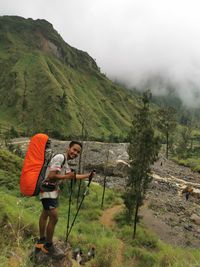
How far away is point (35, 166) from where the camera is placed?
6.89 metres

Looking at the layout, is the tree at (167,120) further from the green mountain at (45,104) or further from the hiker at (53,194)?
the hiker at (53,194)

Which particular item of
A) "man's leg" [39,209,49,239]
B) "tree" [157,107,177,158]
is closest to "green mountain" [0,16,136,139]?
"tree" [157,107,177,158]

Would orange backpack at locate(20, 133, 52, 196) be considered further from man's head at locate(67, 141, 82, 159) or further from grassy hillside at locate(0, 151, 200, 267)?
man's head at locate(67, 141, 82, 159)

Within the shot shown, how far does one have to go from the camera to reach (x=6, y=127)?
136125mm

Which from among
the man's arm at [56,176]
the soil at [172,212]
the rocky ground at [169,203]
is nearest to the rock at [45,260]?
the man's arm at [56,176]

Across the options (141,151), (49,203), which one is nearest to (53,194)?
(49,203)

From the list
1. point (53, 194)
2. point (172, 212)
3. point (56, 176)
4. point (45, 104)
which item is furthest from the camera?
point (45, 104)

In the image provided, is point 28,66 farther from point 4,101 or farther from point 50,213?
point 50,213

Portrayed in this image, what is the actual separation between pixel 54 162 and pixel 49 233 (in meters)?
1.77

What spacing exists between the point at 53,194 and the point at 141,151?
53.3 feet

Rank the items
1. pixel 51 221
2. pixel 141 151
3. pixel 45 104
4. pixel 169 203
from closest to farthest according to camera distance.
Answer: pixel 51 221, pixel 141 151, pixel 169 203, pixel 45 104

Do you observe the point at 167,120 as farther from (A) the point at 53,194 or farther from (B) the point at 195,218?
(A) the point at 53,194

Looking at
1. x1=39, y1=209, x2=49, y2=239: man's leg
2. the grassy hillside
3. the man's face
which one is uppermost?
the man's face

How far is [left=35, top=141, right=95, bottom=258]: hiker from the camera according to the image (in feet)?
23.5
